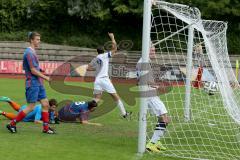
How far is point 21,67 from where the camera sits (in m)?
28.8

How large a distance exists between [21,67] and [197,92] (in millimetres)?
16157

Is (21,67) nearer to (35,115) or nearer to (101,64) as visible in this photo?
(101,64)

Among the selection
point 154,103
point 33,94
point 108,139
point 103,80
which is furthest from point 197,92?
point 33,94

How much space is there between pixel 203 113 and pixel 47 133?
3.82 metres

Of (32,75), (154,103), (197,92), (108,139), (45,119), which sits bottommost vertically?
(108,139)

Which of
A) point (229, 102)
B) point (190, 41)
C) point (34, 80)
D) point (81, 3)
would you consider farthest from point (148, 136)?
point (81, 3)

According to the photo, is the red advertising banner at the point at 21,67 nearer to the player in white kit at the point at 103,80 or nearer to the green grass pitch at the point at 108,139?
the player in white kit at the point at 103,80

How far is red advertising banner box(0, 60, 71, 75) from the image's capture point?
28.7 metres

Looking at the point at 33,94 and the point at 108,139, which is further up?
the point at 33,94

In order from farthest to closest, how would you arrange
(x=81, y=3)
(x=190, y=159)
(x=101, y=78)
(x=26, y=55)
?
(x=81, y=3), (x=101, y=78), (x=26, y=55), (x=190, y=159)

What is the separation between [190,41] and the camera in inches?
508

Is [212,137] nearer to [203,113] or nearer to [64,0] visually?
[203,113]

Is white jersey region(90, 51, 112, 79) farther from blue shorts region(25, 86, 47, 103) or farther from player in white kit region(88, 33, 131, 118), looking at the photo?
blue shorts region(25, 86, 47, 103)

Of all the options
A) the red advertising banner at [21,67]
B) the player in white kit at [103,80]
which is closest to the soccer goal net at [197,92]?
the player in white kit at [103,80]
